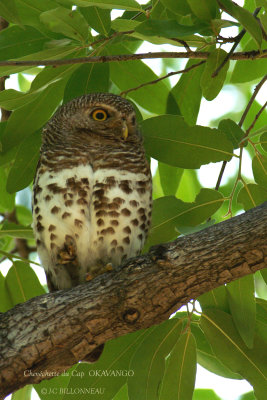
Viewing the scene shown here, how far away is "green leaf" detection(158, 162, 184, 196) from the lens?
136 inches

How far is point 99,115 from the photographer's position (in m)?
3.62

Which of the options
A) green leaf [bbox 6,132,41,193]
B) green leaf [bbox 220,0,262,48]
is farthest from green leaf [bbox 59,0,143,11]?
green leaf [bbox 6,132,41,193]

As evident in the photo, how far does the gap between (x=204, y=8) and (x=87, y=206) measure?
41.9 inches

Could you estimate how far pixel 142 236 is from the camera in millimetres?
3236

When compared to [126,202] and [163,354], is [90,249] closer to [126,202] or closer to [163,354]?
[126,202]

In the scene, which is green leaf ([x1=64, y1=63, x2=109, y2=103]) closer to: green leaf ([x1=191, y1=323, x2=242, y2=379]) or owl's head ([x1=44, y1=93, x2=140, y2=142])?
→ owl's head ([x1=44, y1=93, x2=140, y2=142])

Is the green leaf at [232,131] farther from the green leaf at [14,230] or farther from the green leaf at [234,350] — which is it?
the green leaf at [14,230]

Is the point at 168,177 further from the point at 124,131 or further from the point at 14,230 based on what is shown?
the point at 14,230

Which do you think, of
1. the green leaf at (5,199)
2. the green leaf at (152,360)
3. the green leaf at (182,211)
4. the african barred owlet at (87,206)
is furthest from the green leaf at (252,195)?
the green leaf at (5,199)

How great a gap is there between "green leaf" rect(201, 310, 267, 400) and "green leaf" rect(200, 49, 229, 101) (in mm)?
933

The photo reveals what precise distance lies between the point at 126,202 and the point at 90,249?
271 millimetres

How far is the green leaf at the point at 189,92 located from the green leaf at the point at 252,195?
25.0 inches

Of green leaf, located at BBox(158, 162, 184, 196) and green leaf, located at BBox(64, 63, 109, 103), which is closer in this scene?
green leaf, located at BBox(64, 63, 109, 103)

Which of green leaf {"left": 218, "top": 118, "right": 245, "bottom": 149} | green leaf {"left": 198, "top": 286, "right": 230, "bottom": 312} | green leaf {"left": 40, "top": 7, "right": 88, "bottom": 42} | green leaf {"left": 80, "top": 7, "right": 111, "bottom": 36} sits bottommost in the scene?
green leaf {"left": 198, "top": 286, "right": 230, "bottom": 312}
